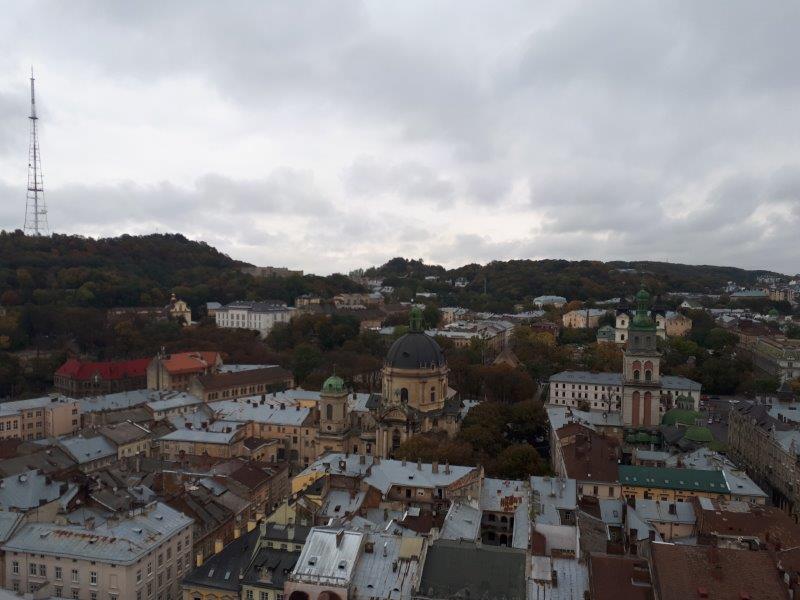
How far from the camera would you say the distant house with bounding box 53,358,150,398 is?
90.6m

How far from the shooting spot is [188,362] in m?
94.5

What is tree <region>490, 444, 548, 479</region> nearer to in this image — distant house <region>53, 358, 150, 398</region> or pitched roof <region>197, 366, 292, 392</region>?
pitched roof <region>197, 366, 292, 392</region>

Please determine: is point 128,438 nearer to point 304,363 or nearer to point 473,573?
point 304,363

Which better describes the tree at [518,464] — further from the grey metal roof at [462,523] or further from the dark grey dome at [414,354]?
the dark grey dome at [414,354]

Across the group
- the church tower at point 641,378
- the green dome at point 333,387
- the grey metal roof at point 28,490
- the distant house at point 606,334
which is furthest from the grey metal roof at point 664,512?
the distant house at point 606,334

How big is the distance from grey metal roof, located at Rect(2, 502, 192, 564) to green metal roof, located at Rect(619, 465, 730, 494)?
1253 inches

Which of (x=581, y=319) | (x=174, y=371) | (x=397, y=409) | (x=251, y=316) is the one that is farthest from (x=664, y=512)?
(x=581, y=319)

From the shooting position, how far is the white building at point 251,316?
145225 millimetres

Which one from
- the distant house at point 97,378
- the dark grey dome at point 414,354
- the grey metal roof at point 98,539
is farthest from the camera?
the distant house at point 97,378

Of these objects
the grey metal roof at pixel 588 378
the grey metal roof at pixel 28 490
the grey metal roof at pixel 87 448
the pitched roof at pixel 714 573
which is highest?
the pitched roof at pixel 714 573

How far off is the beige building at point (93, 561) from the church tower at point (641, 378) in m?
49.4

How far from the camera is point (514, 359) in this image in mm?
104375

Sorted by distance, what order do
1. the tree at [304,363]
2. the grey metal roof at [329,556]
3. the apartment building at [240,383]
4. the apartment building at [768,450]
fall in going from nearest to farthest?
the grey metal roof at [329,556]
the apartment building at [768,450]
the apartment building at [240,383]
the tree at [304,363]

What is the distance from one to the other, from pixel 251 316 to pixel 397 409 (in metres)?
88.1
